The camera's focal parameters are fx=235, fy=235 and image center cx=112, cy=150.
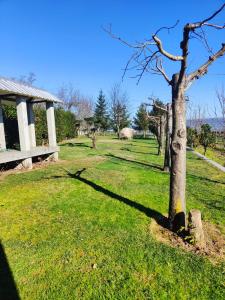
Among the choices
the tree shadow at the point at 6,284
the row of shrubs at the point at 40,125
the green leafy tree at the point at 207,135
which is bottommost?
the tree shadow at the point at 6,284

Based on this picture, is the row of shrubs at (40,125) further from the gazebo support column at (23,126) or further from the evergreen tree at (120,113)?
the evergreen tree at (120,113)

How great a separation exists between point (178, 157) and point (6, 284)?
3142mm

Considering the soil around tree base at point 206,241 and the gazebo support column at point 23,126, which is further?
the gazebo support column at point 23,126

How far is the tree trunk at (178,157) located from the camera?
4090 millimetres

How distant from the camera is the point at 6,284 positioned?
114 inches

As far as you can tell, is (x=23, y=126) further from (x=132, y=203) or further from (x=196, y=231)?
(x=196, y=231)

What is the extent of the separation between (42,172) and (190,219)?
633 cm

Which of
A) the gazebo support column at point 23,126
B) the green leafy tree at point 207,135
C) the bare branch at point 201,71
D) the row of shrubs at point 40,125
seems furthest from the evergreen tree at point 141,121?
the bare branch at point 201,71

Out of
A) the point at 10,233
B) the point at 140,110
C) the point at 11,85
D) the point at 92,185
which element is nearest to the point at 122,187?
the point at 92,185

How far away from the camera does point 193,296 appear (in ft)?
8.82

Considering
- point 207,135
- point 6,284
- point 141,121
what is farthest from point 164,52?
point 141,121

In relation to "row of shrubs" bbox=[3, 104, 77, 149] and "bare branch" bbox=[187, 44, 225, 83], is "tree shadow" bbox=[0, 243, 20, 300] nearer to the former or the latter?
"bare branch" bbox=[187, 44, 225, 83]

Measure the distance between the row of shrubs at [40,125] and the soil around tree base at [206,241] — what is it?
9.39 m

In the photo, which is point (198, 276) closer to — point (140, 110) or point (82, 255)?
point (82, 255)
